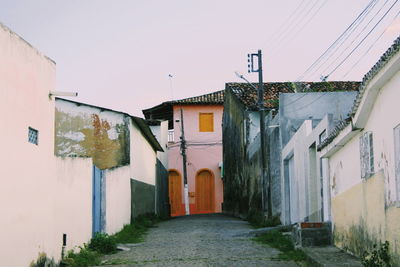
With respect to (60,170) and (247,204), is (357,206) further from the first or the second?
(247,204)

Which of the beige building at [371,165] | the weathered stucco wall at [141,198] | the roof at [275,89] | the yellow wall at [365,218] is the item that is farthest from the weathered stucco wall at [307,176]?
the roof at [275,89]

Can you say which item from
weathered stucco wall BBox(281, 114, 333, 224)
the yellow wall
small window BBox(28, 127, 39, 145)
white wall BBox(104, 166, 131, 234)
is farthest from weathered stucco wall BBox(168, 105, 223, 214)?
small window BBox(28, 127, 39, 145)

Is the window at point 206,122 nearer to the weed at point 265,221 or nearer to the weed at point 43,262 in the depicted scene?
the weed at point 265,221

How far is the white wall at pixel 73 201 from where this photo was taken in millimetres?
11820

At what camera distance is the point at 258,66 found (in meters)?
24.1

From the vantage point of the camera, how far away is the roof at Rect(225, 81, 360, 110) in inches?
1102

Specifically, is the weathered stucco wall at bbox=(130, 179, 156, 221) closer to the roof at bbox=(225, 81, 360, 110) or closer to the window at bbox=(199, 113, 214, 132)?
the roof at bbox=(225, 81, 360, 110)

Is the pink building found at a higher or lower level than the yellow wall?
higher

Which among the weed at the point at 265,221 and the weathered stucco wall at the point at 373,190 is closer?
the weathered stucco wall at the point at 373,190

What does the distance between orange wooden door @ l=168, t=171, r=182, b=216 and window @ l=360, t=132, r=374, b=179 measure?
33.3 metres

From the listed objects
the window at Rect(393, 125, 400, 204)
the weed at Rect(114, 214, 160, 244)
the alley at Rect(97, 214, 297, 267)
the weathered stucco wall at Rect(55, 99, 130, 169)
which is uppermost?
the weathered stucco wall at Rect(55, 99, 130, 169)

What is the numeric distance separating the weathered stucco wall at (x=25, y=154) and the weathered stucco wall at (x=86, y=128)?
1161 cm

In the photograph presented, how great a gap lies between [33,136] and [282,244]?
680 centimetres

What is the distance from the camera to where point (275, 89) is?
3105cm
